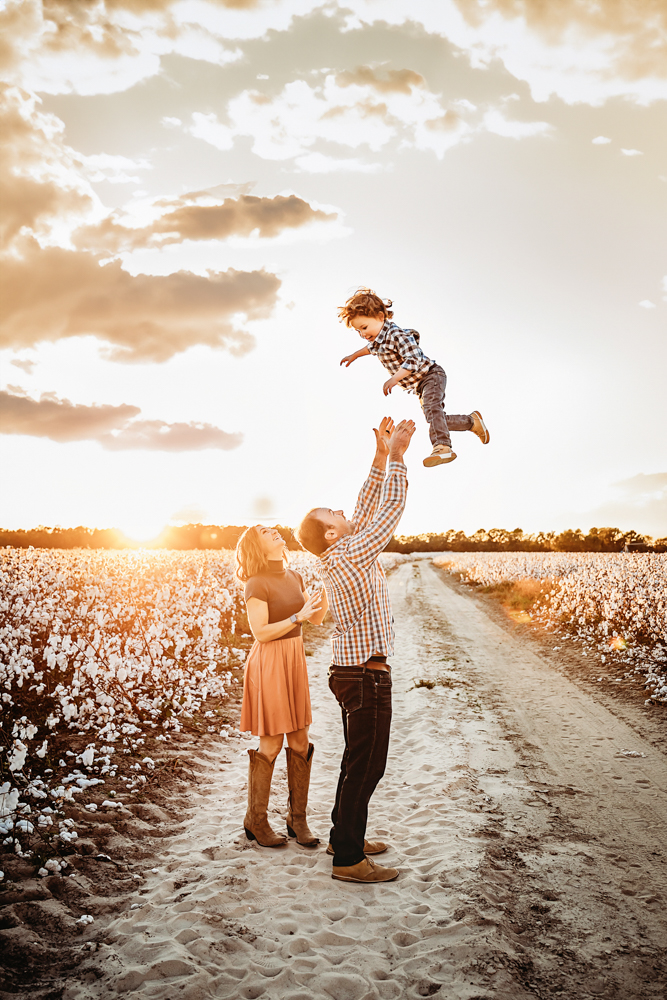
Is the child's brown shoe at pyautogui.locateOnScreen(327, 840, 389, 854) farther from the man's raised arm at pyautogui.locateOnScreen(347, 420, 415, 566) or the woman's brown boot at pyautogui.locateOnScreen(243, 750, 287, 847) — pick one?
the man's raised arm at pyautogui.locateOnScreen(347, 420, 415, 566)

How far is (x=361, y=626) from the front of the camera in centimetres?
453

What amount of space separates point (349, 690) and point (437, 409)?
238 cm

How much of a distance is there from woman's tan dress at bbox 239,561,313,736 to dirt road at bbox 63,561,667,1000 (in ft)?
3.84

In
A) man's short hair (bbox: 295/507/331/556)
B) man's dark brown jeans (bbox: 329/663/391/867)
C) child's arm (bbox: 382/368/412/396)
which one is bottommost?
man's dark brown jeans (bbox: 329/663/391/867)

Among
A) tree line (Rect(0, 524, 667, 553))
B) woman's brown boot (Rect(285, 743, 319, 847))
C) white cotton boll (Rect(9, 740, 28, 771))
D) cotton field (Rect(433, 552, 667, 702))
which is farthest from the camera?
tree line (Rect(0, 524, 667, 553))

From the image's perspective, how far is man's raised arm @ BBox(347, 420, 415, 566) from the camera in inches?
171

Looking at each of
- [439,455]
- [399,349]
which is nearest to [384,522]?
[439,455]

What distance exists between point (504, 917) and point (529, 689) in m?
7.11

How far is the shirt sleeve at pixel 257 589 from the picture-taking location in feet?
17.6

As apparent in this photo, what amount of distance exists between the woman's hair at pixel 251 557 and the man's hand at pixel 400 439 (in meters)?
1.80

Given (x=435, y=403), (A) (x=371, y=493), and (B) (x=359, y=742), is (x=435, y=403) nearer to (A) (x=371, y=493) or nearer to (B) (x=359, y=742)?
(A) (x=371, y=493)

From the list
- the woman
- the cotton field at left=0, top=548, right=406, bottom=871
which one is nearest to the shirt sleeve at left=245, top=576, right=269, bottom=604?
the woman

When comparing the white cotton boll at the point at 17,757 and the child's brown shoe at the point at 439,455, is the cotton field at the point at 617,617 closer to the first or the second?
the child's brown shoe at the point at 439,455

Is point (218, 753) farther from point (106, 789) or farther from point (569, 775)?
point (569, 775)
